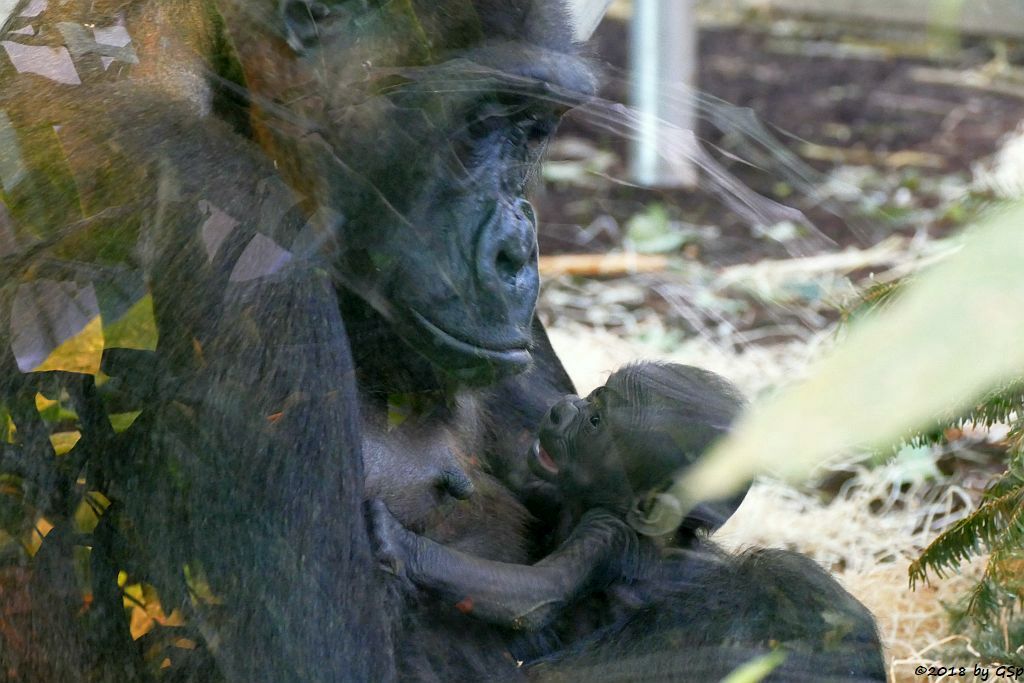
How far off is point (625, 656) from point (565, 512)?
20.2 inches

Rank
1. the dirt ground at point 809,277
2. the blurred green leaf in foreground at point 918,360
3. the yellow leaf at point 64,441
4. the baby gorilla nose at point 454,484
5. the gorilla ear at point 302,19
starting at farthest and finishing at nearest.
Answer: the baby gorilla nose at point 454,484 < the dirt ground at point 809,277 < the gorilla ear at point 302,19 < the yellow leaf at point 64,441 < the blurred green leaf in foreground at point 918,360

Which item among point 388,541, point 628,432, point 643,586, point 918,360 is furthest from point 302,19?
point 918,360

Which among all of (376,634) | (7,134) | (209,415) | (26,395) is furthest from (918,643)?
(7,134)

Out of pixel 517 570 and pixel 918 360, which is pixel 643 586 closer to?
pixel 517 570

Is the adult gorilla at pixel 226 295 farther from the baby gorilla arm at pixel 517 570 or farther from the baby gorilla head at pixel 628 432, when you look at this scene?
the baby gorilla head at pixel 628 432

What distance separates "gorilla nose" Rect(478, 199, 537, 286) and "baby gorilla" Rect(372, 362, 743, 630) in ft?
1.52

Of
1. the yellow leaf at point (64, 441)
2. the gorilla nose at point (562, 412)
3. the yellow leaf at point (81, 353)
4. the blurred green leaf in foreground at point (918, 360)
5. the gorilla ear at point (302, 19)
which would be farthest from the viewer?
the gorilla nose at point (562, 412)

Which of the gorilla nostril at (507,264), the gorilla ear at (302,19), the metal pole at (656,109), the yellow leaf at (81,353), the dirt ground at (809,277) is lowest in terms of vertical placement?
the dirt ground at (809,277)

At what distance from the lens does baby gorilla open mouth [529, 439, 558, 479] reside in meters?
3.02

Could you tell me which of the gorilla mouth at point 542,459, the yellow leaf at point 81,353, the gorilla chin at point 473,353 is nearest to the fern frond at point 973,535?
the gorilla mouth at point 542,459

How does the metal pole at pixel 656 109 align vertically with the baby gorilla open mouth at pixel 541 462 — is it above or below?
above

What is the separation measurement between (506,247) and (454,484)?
67 cm

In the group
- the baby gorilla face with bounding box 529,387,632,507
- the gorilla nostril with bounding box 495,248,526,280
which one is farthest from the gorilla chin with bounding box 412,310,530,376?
the baby gorilla face with bounding box 529,387,632,507

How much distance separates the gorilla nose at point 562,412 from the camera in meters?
2.94
